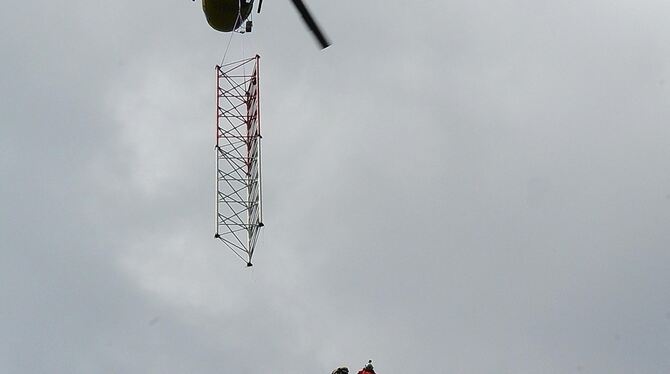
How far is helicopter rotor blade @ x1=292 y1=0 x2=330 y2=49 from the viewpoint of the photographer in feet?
117

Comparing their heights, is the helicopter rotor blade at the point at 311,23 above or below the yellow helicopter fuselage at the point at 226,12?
below

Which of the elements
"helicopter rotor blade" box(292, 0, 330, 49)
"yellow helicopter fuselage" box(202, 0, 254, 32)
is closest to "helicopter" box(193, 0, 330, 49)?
"yellow helicopter fuselage" box(202, 0, 254, 32)

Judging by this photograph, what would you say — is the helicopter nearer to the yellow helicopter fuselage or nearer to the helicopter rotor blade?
the yellow helicopter fuselage

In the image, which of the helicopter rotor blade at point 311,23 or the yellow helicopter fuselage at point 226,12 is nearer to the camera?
the helicopter rotor blade at point 311,23

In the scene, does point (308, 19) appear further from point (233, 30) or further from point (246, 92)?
point (246, 92)

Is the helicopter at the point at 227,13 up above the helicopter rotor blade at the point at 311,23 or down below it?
above

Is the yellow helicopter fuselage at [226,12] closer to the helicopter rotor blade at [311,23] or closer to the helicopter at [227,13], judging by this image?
the helicopter at [227,13]

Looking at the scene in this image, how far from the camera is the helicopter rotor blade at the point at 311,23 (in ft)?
117

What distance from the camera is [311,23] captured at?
1414 inches

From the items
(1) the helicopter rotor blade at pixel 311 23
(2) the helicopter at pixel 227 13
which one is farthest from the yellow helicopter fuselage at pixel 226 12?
(1) the helicopter rotor blade at pixel 311 23

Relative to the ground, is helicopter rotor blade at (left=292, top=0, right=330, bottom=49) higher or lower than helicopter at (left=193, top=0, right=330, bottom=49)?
lower

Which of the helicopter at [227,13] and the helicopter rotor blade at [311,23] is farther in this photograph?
the helicopter at [227,13]

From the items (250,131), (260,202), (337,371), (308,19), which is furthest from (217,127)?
(308,19)

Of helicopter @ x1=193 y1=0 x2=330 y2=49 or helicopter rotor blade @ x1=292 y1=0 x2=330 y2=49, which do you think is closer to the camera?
helicopter rotor blade @ x1=292 y1=0 x2=330 y2=49
